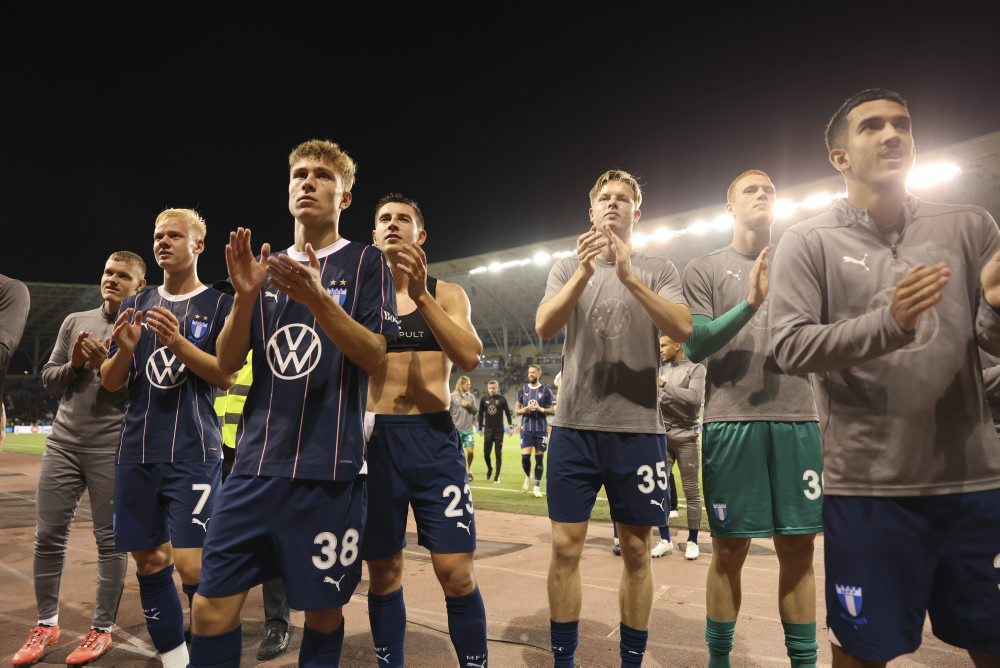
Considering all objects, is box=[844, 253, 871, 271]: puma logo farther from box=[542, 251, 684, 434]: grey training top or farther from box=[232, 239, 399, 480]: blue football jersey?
box=[232, 239, 399, 480]: blue football jersey

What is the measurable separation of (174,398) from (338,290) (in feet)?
5.28

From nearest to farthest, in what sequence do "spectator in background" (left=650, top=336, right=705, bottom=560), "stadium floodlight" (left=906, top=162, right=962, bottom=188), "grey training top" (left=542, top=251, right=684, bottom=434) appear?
"grey training top" (left=542, top=251, right=684, bottom=434), "spectator in background" (left=650, top=336, right=705, bottom=560), "stadium floodlight" (left=906, top=162, right=962, bottom=188)

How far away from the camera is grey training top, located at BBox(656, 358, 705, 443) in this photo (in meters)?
6.96

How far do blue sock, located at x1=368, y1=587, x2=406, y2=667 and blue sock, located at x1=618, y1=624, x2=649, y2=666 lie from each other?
1113mm

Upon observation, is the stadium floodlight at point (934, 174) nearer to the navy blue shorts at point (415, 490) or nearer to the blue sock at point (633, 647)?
the blue sock at point (633, 647)

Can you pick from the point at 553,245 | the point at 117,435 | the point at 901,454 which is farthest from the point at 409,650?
the point at 553,245

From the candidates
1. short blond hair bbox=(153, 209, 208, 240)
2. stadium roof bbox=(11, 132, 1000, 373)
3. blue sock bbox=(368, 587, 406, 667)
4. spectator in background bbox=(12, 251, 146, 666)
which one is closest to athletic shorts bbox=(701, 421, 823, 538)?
blue sock bbox=(368, 587, 406, 667)

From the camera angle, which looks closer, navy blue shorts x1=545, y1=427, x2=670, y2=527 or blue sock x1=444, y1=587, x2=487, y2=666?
blue sock x1=444, y1=587, x2=487, y2=666

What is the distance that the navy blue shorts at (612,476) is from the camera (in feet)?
10.3

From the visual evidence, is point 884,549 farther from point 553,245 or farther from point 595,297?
point 553,245

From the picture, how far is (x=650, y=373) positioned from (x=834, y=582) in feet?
5.39

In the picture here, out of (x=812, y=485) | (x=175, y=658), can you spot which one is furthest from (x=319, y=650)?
(x=812, y=485)

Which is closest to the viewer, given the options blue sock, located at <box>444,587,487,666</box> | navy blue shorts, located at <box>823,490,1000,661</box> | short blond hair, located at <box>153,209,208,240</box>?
navy blue shorts, located at <box>823,490,1000,661</box>

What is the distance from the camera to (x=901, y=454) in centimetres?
176
